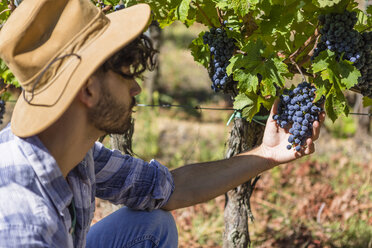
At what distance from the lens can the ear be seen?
5.21 ft

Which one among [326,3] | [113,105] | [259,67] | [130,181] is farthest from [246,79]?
[130,181]

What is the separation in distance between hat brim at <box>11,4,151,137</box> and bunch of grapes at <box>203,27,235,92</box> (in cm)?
51

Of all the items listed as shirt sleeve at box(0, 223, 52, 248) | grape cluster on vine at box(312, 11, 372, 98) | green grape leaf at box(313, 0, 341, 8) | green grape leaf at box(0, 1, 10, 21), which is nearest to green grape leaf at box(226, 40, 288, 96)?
grape cluster on vine at box(312, 11, 372, 98)

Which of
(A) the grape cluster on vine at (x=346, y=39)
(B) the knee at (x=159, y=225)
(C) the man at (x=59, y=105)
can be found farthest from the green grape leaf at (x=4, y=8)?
(A) the grape cluster on vine at (x=346, y=39)

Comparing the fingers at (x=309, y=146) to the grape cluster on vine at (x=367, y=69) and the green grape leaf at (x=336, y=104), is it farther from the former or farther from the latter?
the grape cluster on vine at (x=367, y=69)

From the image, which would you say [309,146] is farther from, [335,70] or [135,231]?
[135,231]

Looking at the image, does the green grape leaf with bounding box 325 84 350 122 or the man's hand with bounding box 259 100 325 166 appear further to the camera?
the man's hand with bounding box 259 100 325 166

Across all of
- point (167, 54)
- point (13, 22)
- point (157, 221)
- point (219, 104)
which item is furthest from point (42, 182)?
point (167, 54)

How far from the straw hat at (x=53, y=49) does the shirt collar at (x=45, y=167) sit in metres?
0.05

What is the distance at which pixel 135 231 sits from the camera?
2.11 m

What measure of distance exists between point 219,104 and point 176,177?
186 inches

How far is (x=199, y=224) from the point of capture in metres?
3.54

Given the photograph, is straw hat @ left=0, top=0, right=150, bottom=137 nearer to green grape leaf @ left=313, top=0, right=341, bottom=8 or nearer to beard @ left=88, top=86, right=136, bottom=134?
beard @ left=88, top=86, right=136, bottom=134

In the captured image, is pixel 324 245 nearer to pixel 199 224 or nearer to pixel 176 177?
pixel 199 224
